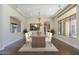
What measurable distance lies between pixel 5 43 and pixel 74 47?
6.20ft

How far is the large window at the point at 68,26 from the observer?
3.49 m

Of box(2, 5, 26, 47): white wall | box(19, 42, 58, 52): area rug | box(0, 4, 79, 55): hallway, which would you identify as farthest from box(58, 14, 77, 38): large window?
box(2, 5, 26, 47): white wall

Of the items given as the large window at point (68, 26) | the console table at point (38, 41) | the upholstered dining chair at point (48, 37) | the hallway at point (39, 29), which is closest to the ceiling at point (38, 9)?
the hallway at point (39, 29)

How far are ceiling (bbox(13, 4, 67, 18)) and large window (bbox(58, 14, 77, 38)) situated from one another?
40 centimetres

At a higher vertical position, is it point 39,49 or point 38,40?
point 38,40

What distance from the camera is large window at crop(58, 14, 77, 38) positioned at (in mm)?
3490

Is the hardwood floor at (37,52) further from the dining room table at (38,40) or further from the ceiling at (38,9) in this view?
the ceiling at (38,9)

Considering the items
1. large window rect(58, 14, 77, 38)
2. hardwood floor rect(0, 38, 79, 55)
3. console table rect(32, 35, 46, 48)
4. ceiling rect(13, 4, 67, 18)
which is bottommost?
hardwood floor rect(0, 38, 79, 55)

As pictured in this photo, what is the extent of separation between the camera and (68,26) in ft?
12.2

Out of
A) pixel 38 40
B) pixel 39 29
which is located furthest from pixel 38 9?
pixel 38 40

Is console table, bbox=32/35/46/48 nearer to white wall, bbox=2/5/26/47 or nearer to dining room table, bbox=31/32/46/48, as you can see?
dining room table, bbox=31/32/46/48

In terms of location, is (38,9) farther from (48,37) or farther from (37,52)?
(37,52)

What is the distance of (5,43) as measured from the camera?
3389 mm

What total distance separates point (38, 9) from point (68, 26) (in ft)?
3.38
